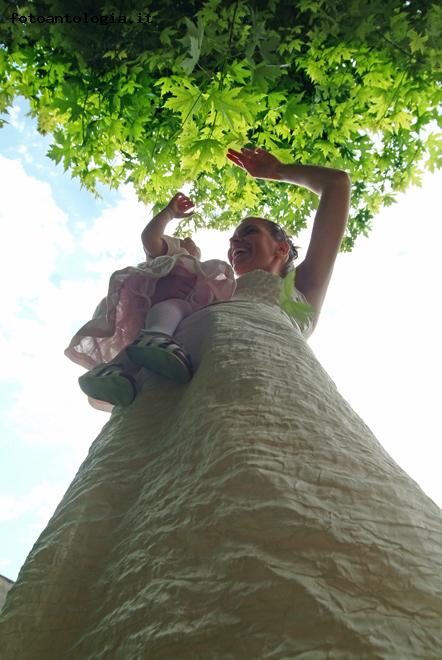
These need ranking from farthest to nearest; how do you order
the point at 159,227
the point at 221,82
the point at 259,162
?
the point at 159,227, the point at 259,162, the point at 221,82

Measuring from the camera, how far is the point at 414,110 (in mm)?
3092

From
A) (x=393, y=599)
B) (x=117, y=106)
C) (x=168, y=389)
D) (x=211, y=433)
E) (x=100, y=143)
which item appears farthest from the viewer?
(x=100, y=143)

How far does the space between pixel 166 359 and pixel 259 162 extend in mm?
1730

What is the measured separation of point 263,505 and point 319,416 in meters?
0.35

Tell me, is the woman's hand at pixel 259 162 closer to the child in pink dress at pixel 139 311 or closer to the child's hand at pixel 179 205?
the child's hand at pixel 179 205

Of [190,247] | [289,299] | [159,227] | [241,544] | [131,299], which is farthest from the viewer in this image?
[190,247]

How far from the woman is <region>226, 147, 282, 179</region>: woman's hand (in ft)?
5.57

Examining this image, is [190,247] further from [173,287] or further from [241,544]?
[241,544]

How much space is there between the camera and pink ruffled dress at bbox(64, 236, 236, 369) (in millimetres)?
2234

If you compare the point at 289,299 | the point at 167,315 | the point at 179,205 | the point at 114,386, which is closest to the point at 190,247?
the point at 179,205

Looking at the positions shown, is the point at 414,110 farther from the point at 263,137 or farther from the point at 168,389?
the point at 168,389

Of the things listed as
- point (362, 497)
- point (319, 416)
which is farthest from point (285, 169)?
point (362, 497)

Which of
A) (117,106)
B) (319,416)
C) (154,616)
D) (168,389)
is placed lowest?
(154,616)

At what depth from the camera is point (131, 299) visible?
7.89ft
